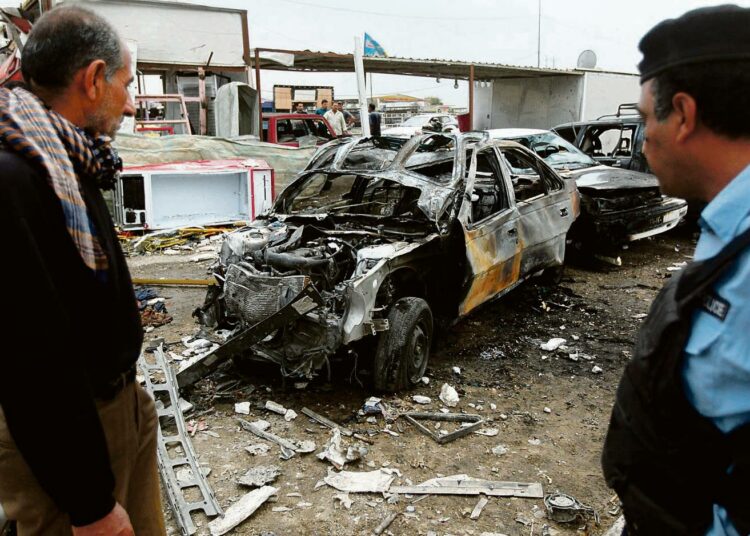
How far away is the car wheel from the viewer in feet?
13.8

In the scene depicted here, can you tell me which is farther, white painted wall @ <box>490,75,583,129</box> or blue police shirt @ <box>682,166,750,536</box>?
white painted wall @ <box>490,75,583,129</box>

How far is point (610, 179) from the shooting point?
7758 millimetres

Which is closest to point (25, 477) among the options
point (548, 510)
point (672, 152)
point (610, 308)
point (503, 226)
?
point (672, 152)

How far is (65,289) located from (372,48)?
541 inches

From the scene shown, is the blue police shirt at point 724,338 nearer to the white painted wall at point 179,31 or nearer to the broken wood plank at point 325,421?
the broken wood plank at point 325,421

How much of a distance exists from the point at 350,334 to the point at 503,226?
2.01 metres

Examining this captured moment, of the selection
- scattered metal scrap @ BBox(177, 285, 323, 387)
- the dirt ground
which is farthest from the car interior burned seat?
scattered metal scrap @ BBox(177, 285, 323, 387)

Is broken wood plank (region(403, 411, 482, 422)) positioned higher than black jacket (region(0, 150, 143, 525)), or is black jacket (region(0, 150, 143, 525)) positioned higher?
black jacket (region(0, 150, 143, 525))

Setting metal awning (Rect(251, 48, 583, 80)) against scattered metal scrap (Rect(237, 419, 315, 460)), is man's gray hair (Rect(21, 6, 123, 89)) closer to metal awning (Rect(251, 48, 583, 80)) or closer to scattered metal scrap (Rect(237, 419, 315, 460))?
scattered metal scrap (Rect(237, 419, 315, 460))

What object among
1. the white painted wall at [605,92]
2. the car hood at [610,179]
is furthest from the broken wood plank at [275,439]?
the white painted wall at [605,92]

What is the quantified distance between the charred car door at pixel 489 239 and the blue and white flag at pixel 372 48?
900cm

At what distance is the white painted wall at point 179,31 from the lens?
1238 cm

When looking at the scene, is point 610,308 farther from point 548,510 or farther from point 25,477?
point 25,477

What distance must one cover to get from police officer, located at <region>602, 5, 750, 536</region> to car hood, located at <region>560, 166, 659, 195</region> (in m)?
6.75
